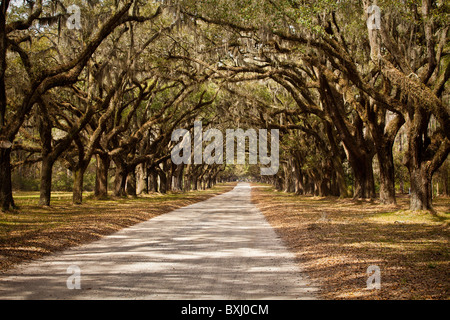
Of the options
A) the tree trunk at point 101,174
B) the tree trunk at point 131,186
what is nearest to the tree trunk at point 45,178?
the tree trunk at point 101,174

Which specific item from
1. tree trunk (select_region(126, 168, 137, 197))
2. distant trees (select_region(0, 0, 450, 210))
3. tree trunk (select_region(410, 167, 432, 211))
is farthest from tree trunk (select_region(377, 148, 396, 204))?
tree trunk (select_region(126, 168, 137, 197))

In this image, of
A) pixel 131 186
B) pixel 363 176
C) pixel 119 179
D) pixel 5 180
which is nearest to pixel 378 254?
pixel 5 180

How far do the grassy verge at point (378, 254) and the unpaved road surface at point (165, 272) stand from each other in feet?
1.48

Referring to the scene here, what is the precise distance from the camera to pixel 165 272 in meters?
Result: 6.84

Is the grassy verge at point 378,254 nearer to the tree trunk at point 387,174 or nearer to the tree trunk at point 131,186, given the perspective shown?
the tree trunk at point 387,174

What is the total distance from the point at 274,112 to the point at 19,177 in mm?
41584

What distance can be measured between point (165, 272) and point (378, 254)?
161 inches

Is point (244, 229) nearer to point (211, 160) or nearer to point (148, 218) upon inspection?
point (148, 218)

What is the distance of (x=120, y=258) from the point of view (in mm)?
8047

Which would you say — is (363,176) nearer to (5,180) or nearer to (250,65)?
(250,65)

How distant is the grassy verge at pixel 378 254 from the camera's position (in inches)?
224

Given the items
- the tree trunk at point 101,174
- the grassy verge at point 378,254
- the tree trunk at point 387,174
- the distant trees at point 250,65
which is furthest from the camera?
the tree trunk at point 101,174

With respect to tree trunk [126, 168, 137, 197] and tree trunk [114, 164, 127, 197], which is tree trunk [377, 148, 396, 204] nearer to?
tree trunk [114, 164, 127, 197]

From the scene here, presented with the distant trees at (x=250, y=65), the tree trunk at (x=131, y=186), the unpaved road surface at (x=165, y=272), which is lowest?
the unpaved road surface at (x=165, y=272)
